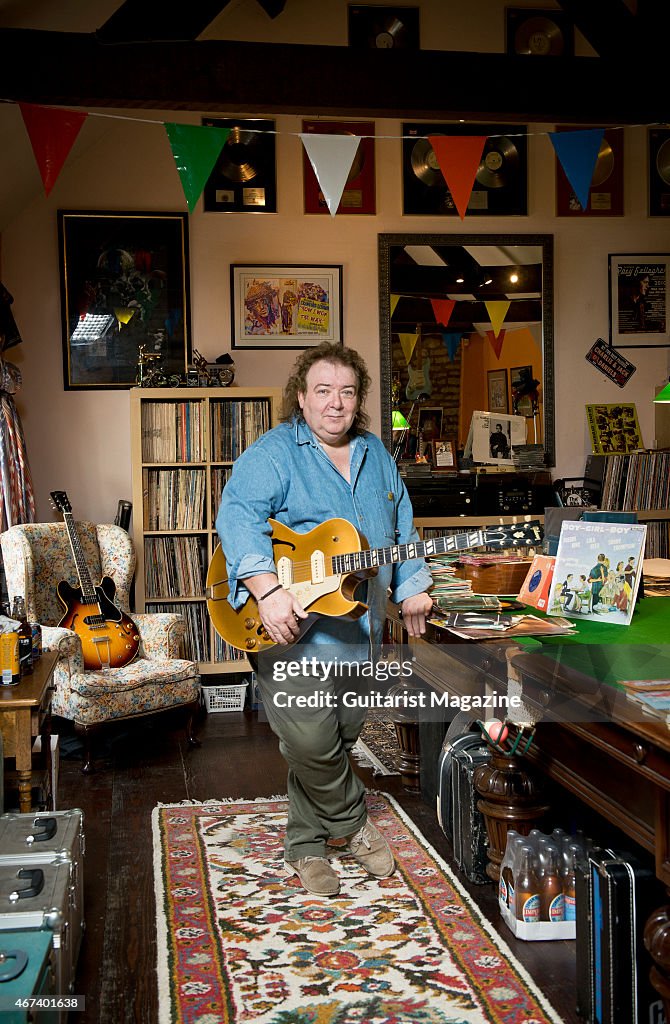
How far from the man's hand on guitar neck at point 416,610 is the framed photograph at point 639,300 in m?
3.48

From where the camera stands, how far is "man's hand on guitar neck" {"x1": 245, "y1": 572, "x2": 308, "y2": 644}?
2553mm

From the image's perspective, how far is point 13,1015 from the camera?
154cm

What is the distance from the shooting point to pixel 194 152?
420cm

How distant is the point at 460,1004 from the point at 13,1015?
1052 mm

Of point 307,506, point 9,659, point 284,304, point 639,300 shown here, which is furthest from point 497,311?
→ point 9,659

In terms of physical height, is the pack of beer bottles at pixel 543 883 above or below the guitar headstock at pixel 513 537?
below

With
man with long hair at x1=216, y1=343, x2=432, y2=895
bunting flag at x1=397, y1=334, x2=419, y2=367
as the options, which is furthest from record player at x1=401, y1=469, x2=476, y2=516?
man with long hair at x1=216, y1=343, x2=432, y2=895

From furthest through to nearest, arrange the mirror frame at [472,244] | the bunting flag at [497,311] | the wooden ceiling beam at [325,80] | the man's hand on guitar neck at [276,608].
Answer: the bunting flag at [497,311]
the mirror frame at [472,244]
the wooden ceiling beam at [325,80]
the man's hand on guitar neck at [276,608]

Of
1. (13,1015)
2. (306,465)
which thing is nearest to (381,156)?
(306,465)

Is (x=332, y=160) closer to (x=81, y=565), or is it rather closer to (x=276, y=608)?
(x=81, y=565)

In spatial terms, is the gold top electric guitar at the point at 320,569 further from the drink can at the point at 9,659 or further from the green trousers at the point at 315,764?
the drink can at the point at 9,659

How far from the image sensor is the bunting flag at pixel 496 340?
18.9 feet

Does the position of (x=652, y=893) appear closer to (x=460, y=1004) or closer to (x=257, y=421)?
(x=460, y=1004)

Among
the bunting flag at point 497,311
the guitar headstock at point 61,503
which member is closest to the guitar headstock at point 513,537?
the guitar headstock at point 61,503
